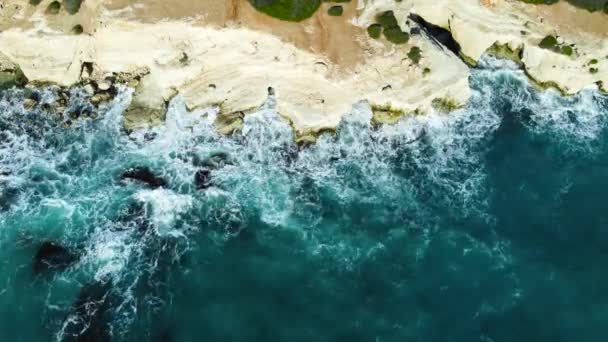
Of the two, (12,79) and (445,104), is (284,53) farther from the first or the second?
(12,79)

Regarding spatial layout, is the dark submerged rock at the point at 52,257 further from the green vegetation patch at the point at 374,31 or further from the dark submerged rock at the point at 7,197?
the green vegetation patch at the point at 374,31

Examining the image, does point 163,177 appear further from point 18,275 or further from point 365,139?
point 365,139

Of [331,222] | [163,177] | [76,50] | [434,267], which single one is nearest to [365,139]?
[331,222]

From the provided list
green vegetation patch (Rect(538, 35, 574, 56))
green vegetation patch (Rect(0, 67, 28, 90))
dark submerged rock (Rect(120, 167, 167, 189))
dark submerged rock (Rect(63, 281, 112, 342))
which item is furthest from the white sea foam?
green vegetation patch (Rect(538, 35, 574, 56))

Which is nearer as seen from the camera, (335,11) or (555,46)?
(335,11)

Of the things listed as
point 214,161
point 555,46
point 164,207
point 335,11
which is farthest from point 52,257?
point 555,46
